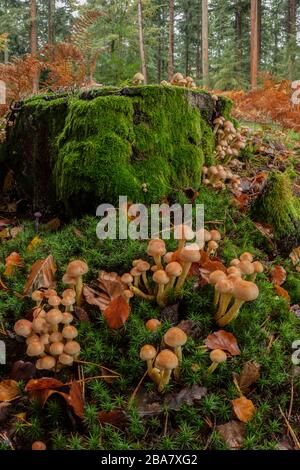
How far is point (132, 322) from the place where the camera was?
8.81ft

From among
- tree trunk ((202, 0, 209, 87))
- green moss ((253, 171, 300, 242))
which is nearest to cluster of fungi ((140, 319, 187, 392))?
green moss ((253, 171, 300, 242))

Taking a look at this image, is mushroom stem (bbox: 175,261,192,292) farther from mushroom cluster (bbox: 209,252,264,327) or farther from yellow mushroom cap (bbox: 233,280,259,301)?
yellow mushroom cap (bbox: 233,280,259,301)

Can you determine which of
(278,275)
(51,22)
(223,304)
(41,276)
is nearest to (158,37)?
(51,22)

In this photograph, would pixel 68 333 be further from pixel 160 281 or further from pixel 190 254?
pixel 190 254

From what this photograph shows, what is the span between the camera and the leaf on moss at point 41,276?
2.96 metres

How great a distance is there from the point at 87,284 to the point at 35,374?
807 mm

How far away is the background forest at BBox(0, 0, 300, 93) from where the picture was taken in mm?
12516

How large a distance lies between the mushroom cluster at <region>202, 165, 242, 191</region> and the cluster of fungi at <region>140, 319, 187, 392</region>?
8.02 ft

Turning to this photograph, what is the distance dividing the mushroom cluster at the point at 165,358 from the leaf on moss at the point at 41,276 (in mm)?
1076

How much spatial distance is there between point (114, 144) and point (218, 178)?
1416mm

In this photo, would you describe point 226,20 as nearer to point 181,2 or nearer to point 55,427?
point 181,2

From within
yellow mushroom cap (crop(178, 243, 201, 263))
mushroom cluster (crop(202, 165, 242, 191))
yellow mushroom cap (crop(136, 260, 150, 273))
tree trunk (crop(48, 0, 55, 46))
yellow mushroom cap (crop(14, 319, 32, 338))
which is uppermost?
tree trunk (crop(48, 0, 55, 46))

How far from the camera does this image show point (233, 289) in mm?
2428

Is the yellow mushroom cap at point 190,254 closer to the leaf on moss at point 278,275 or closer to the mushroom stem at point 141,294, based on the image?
the mushroom stem at point 141,294
